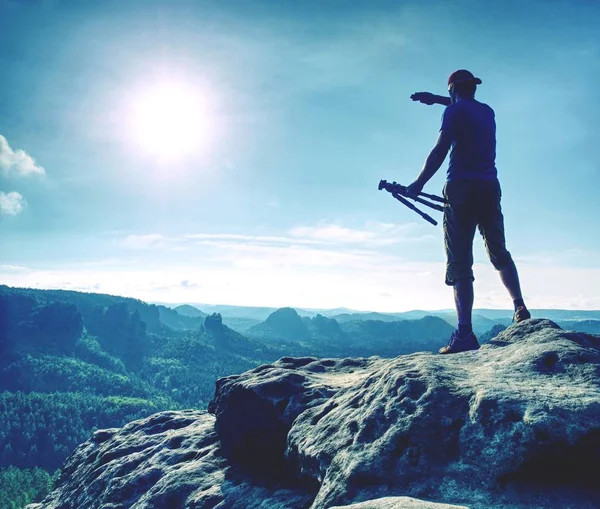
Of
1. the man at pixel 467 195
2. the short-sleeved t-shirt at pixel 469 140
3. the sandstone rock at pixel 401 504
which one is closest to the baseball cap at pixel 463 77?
the man at pixel 467 195

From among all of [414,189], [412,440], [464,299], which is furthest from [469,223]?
[412,440]

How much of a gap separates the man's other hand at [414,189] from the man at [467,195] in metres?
0.05

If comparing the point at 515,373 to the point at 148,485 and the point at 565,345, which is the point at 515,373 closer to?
the point at 565,345

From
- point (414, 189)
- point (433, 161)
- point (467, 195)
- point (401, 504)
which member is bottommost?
point (401, 504)

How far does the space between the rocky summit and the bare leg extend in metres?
0.82

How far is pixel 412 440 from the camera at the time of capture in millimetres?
6242

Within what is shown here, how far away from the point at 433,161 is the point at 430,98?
110 inches

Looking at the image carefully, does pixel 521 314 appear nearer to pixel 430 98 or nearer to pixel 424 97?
pixel 430 98

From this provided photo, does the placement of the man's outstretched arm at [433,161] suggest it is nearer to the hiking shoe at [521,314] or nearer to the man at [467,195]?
the man at [467,195]

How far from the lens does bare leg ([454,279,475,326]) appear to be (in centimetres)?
934

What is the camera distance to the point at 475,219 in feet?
31.8

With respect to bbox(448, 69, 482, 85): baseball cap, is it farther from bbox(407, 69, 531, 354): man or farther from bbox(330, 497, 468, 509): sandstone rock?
bbox(330, 497, 468, 509): sandstone rock

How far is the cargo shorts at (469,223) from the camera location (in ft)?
30.9

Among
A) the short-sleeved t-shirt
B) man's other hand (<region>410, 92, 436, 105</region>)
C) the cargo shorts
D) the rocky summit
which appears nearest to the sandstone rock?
the rocky summit
